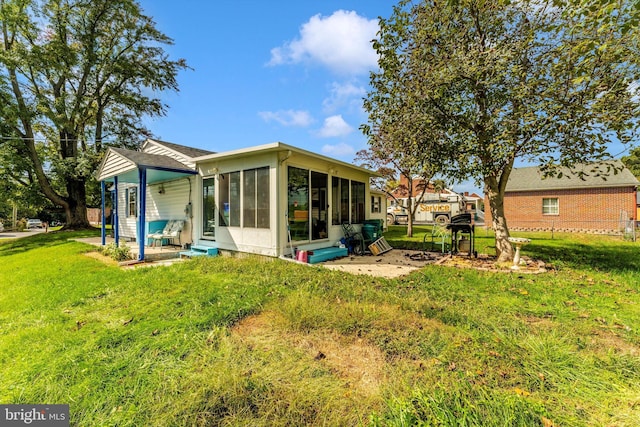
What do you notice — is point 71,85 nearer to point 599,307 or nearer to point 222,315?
point 222,315

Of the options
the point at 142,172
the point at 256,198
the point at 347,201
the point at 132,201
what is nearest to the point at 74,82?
the point at 132,201

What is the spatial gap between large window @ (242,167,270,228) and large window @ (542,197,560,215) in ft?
64.1

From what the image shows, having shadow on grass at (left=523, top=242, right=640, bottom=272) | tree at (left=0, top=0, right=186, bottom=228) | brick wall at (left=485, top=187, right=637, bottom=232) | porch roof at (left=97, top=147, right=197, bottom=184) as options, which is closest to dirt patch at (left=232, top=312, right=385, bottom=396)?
porch roof at (left=97, top=147, right=197, bottom=184)

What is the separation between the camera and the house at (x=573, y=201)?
15.6 meters

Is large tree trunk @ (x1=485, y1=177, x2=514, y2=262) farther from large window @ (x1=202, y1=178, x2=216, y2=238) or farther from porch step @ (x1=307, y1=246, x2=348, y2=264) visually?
large window @ (x1=202, y1=178, x2=216, y2=238)

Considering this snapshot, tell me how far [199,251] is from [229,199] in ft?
6.52

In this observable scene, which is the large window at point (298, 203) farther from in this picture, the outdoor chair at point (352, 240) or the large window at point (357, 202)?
the large window at point (357, 202)

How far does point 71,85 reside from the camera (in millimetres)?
16453

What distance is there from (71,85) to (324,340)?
22.4m

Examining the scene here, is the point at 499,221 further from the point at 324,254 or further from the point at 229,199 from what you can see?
the point at 229,199

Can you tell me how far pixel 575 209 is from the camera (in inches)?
663

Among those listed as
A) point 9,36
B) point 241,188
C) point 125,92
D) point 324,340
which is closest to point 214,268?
point 241,188

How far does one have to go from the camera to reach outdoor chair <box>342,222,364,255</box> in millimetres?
8820

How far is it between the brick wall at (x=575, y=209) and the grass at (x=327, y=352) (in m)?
15.6
